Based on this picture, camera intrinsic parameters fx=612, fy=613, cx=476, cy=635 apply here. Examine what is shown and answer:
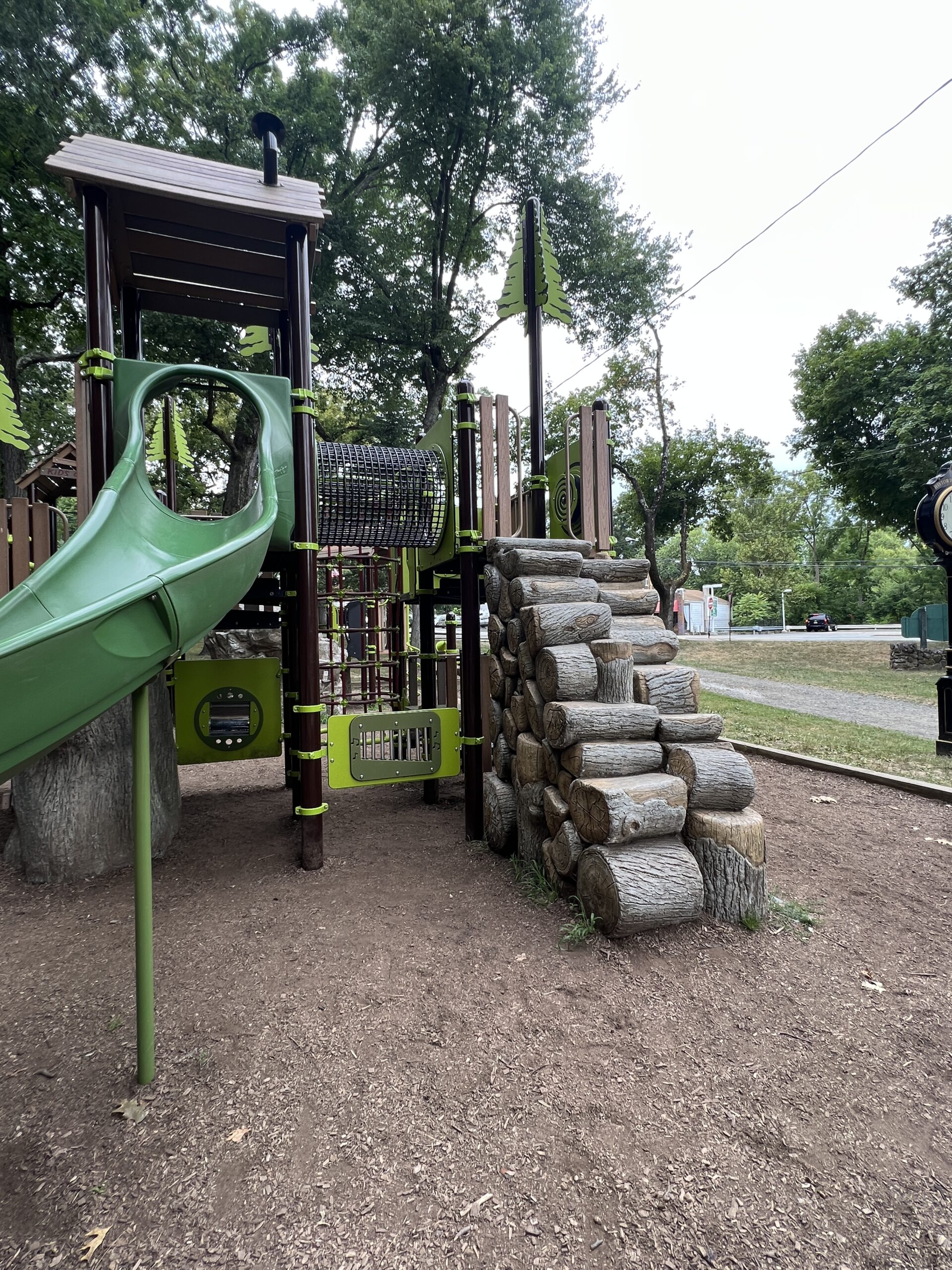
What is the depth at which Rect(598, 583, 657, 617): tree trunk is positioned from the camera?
379 centimetres

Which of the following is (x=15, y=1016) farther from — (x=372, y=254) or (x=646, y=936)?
(x=372, y=254)

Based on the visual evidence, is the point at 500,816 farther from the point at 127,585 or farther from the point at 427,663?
the point at 127,585

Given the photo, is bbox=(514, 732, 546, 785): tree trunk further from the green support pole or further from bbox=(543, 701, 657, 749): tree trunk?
the green support pole

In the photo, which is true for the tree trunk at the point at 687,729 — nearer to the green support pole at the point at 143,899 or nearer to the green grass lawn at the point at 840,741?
the green support pole at the point at 143,899

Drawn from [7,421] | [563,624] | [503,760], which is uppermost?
[7,421]

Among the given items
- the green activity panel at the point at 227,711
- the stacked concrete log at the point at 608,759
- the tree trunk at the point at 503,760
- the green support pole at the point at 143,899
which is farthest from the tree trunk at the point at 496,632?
the green support pole at the point at 143,899

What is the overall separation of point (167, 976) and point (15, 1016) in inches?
19.6

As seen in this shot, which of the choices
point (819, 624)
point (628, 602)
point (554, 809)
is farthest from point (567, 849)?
point (819, 624)

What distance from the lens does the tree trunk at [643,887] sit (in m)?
2.58

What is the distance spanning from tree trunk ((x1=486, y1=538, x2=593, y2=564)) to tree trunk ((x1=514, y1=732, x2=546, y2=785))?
1097 millimetres

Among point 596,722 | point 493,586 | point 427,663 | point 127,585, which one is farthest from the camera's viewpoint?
point 427,663

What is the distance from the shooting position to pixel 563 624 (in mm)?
3299

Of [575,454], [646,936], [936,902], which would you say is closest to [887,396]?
[575,454]

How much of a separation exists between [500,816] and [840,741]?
4963 millimetres
